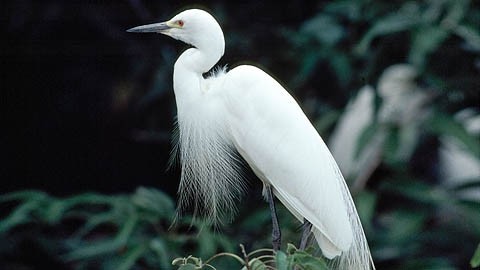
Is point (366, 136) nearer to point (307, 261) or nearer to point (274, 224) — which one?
point (274, 224)

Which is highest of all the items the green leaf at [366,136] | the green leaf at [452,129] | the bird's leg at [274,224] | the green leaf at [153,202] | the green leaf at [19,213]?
the green leaf at [452,129]

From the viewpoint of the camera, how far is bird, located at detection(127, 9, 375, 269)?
1.50 m

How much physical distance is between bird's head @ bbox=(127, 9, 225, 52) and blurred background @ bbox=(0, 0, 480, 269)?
34.1 inches

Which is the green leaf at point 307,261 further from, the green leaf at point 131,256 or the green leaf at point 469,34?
the green leaf at point 469,34

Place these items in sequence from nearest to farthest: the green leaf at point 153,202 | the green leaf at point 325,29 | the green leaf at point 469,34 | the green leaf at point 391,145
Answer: the green leaf at point 153,202 < the green leaf at point 469,34 < the green leaf at point 391,145 < the green leaf at point 325,29

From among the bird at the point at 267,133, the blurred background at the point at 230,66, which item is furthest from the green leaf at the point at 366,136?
the bird at the point at 267,133

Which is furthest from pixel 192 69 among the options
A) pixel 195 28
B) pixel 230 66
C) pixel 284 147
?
pixel 230 66

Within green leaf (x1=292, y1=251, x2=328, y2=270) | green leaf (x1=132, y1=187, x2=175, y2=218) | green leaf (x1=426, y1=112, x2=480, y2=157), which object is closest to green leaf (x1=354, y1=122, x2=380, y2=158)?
green leaf (x1=426, y1=112, x2=480, y2=157)

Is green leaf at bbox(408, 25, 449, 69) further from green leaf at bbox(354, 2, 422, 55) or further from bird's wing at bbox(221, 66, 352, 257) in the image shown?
bird's wing at bbox(221, 66, 352, 257)

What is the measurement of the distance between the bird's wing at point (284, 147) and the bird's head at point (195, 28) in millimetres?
91

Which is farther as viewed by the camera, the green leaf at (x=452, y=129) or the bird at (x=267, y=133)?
the green leaf at (x=452, y=129)

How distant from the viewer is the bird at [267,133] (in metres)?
1.50

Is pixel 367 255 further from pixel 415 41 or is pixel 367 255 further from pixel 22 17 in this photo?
pixel 22 17

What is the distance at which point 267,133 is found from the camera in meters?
1.57
